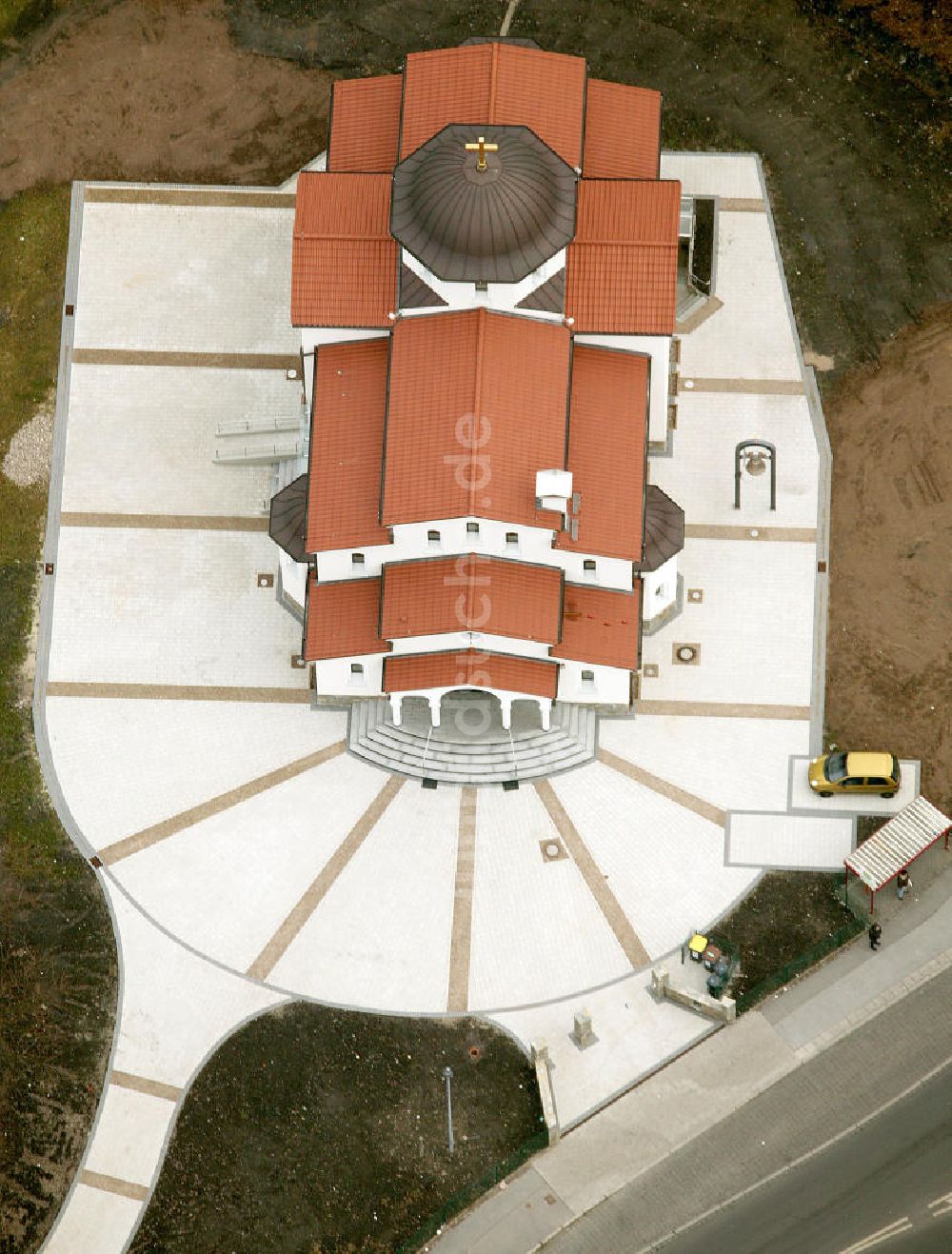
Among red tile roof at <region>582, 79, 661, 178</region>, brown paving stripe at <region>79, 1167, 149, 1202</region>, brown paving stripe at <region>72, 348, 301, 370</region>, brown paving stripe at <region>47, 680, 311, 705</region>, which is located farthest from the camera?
brown paving stripe at <region>72, 348, 301, 370</region>

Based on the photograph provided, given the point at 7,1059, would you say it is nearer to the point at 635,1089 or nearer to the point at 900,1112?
the point at 635,1089

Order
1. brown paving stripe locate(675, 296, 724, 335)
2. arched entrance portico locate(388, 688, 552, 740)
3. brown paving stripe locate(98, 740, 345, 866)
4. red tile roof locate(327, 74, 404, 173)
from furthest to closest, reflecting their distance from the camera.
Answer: brown paving stripe locate(675, 296, 724, 335), brown paving stripe locate(98, 740, 345, 866), arched entrance portico locate(388, 688, 552, 740), red tile roof locate(327, 74, 404, 173)

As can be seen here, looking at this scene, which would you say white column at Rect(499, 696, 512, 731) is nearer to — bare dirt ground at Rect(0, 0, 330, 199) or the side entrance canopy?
the side entrance canopy

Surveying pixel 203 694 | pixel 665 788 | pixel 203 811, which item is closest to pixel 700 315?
pixel 665 788

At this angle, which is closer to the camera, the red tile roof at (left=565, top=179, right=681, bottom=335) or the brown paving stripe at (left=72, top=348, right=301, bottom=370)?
the red tile roof at (left=565, top=179, right=681, bottom=335)

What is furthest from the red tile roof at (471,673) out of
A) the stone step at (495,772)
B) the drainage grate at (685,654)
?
the drainage grate at (685,654)

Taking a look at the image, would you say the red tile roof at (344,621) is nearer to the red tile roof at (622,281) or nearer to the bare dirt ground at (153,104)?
the red tile roof at (622,281)

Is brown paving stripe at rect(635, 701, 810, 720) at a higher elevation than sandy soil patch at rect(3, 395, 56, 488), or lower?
lower

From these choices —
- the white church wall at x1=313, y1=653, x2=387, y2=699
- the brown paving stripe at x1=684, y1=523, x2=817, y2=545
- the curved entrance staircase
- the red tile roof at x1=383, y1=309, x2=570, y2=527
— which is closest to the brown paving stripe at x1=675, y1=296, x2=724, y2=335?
the brown paving stripe at x1=684, y1=523, x2=817, y2=545
